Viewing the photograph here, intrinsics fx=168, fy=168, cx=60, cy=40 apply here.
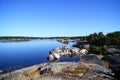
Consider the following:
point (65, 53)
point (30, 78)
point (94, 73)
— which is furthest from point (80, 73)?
point (65, 53)

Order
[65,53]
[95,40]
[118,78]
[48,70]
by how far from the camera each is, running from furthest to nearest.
→ [95,40] → [65,53] → [48,70] → [118,78]

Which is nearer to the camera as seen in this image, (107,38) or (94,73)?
(94,73)

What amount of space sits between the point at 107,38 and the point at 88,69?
175ft

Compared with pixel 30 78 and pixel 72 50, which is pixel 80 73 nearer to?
pixel 30 78

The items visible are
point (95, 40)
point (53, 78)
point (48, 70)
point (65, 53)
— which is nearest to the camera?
point (53, 78)

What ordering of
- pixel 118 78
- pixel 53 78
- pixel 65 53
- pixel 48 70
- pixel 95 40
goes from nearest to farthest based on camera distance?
pixel 53 78
pixel 118 78
pixel 48 70
pixel 65 53
pixel 95 40

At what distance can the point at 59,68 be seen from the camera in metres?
24.6

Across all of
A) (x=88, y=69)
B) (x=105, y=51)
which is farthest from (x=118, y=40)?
Result: (x=88, y=69)

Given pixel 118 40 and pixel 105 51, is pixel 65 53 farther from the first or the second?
pixel 118 40

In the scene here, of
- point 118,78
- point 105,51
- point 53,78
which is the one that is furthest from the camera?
point 105,51

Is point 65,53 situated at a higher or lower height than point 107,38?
lower

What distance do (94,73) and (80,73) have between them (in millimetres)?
1920

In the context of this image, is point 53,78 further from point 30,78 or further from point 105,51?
point 105,51

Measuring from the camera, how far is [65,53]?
70188 millimetres
